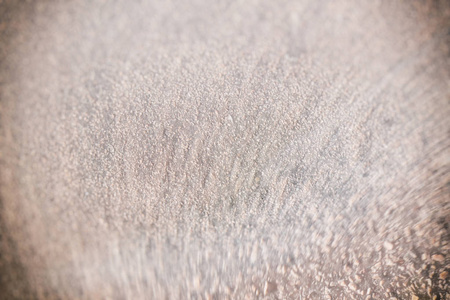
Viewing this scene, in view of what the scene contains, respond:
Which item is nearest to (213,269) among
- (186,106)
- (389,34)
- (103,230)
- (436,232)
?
(103,230)

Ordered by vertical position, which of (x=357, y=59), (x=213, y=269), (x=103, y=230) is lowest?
(x=213, y=269)

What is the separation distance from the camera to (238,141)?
2.50 ft

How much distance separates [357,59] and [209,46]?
0.34 m

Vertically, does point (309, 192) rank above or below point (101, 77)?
below

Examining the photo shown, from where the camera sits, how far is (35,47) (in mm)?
787

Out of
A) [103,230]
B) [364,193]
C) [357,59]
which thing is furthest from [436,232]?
[103,230]

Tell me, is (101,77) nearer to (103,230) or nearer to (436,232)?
(103,230)

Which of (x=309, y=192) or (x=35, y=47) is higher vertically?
(x=35, y=47)

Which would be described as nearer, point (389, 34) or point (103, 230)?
point (389, 34)

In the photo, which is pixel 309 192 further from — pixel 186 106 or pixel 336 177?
pixel 186 106

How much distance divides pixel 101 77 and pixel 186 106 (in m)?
0.22

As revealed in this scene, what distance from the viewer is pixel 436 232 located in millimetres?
751

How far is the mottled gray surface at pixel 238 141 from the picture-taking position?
2.37ft

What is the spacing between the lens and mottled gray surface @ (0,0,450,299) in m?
0.72
